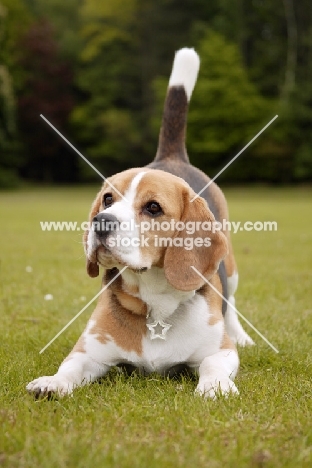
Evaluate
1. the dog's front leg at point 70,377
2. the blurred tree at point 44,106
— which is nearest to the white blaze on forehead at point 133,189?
the dog's front leg at point 70,377

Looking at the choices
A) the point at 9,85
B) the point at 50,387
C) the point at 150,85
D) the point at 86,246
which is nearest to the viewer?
the point at 50,387

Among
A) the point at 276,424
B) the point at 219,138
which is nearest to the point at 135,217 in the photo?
the point at 276,424

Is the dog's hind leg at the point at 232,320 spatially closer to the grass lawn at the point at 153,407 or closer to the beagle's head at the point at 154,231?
the grass lawn at the point at 153,407

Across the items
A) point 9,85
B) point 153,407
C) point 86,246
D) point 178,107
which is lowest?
point 9,85

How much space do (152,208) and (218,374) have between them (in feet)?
3.53

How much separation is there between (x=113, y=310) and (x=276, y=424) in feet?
4.62

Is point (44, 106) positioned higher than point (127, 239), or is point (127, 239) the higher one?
point (127, 239)

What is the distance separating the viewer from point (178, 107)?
6.30m

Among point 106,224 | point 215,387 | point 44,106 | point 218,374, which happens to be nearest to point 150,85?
point 44,106

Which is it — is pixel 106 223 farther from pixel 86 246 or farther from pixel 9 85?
pixel 9 85

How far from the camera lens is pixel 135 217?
3.82 m

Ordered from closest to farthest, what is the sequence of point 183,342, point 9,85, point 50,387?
point 50,387
point 183,342
point 9,85

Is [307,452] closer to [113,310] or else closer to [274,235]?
[113,310]

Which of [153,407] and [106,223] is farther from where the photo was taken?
[106,223]
